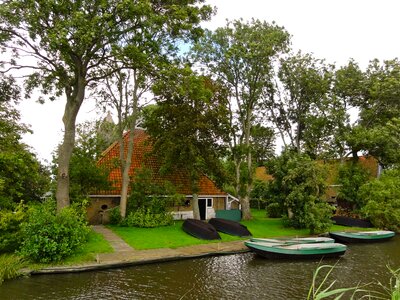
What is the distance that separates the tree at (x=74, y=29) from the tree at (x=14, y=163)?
1605mm

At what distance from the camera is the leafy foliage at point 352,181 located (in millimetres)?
35588

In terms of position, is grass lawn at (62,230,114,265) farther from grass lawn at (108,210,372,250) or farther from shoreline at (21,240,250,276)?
grass lawn at (108,210,372,250)

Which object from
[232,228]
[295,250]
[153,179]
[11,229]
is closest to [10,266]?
[11,229]

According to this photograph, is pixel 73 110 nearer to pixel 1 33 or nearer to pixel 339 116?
pixel 1 33

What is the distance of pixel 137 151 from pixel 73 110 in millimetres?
10953

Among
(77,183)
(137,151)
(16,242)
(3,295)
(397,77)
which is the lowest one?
(3,295)

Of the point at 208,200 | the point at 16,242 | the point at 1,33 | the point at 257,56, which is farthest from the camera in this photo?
the point at 208,200

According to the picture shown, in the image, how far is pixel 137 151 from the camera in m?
30.5

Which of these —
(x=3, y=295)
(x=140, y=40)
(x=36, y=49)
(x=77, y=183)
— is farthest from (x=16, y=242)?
(x=140, y=40)

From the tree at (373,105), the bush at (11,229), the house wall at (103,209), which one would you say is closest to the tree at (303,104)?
the tree at (373,105)

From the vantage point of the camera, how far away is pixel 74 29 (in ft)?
51.7

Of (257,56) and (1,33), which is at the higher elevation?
(257,56)

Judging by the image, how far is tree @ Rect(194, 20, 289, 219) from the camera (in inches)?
1134

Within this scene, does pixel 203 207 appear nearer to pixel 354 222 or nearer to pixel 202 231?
pixel 202 231
